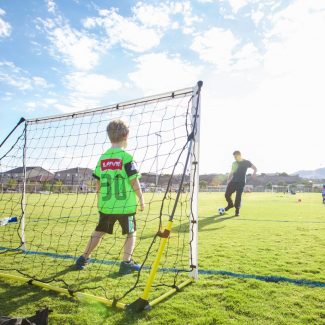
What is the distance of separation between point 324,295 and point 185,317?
1.41 m

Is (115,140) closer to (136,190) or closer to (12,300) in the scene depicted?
(136,190)

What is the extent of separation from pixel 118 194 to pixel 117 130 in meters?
0.83

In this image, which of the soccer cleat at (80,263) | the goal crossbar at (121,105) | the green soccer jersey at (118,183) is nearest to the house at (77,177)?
the goal crossbar at (121,105)

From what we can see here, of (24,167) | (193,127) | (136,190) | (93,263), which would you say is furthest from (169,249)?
(24,167)

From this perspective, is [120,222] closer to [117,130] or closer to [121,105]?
[117,130]

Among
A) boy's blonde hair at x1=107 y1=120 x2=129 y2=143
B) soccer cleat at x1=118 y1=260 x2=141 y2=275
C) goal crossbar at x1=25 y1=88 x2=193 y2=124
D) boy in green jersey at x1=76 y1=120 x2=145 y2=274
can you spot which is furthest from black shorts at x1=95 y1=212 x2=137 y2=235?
goal crossbar at x1=25 y1=88 x2=193 y2=124

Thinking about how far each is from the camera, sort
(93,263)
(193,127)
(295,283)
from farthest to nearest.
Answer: (93,263), (193,127), (295,283)

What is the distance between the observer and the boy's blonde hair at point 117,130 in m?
3.93

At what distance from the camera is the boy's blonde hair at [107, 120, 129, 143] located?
12.9 ft

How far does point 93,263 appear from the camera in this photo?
411 centimetres

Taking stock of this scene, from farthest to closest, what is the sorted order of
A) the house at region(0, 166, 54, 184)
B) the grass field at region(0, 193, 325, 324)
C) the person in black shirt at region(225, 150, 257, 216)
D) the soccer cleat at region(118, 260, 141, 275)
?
the person in black shirt at region(225, 150, 257, 216) → the house at region(0, 166, 54, 184) → the soccer cleat at region(118, 260, 141, 275) → the grass field at region(0, 193, 325, 324)

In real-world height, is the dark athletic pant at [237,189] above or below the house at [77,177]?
below

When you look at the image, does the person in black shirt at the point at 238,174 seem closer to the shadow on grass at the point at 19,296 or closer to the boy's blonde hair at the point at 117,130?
the boy's blonde hair at the point at 117,130

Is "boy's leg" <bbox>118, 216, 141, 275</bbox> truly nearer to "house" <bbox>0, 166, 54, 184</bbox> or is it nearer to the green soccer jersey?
the green soccer jersey
